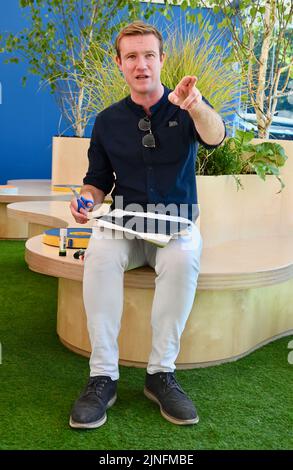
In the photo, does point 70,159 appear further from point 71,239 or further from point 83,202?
point 83,202

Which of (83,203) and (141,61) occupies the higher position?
(141,61)

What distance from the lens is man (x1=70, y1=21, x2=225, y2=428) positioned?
72.1 inches

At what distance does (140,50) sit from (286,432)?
4.03ft

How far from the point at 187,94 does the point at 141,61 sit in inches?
9.6

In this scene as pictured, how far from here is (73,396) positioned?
1.94 meters

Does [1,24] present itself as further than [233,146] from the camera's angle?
Yes

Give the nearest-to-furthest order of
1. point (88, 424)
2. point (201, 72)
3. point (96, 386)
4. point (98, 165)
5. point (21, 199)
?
point (88, 424), point (96, 386), point (98, 165), point (201, 72), point (21, 199)

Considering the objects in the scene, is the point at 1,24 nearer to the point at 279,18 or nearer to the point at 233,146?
the point at 279,18

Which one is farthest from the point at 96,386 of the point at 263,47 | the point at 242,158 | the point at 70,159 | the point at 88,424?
the point at 70,159

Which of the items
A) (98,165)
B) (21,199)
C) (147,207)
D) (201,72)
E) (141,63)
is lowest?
(21,199)

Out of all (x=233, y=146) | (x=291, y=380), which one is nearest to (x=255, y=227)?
(x=233, y=146)

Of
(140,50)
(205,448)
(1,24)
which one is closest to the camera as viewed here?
(205,448)

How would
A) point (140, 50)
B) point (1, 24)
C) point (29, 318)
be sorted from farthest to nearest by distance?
point (1, 24)
point (29, 318)
point (140, 50)

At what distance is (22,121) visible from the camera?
6.65 meters
